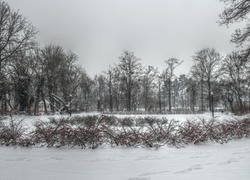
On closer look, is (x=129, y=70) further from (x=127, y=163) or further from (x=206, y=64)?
(x=127, y=163)

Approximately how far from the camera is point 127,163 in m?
5.70

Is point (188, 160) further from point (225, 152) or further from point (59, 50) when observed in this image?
point (59, 50)

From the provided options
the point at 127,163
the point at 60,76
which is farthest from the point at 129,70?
the point at 127,163

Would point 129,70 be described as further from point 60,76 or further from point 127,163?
point 127,163

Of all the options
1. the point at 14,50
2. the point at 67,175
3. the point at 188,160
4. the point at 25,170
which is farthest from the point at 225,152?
the point at 14,50

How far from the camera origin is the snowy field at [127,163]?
4.72 m

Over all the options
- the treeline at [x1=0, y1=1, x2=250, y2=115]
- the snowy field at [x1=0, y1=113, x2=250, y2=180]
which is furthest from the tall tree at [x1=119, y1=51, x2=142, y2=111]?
the snowy field at [x1=0, y1=113, x2=250, y2=180]

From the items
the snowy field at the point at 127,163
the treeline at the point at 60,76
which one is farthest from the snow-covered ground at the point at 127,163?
the treeline at the point at 60,76

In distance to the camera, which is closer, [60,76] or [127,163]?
[127,163]

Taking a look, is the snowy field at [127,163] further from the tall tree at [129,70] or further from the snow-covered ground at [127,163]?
the tall tree at [129,70]

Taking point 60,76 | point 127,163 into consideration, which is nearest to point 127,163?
point 127,163

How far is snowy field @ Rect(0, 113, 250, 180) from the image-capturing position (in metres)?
4.72

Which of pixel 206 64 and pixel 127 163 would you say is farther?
pixel 206 64

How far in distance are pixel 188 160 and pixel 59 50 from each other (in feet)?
Answer: 142
